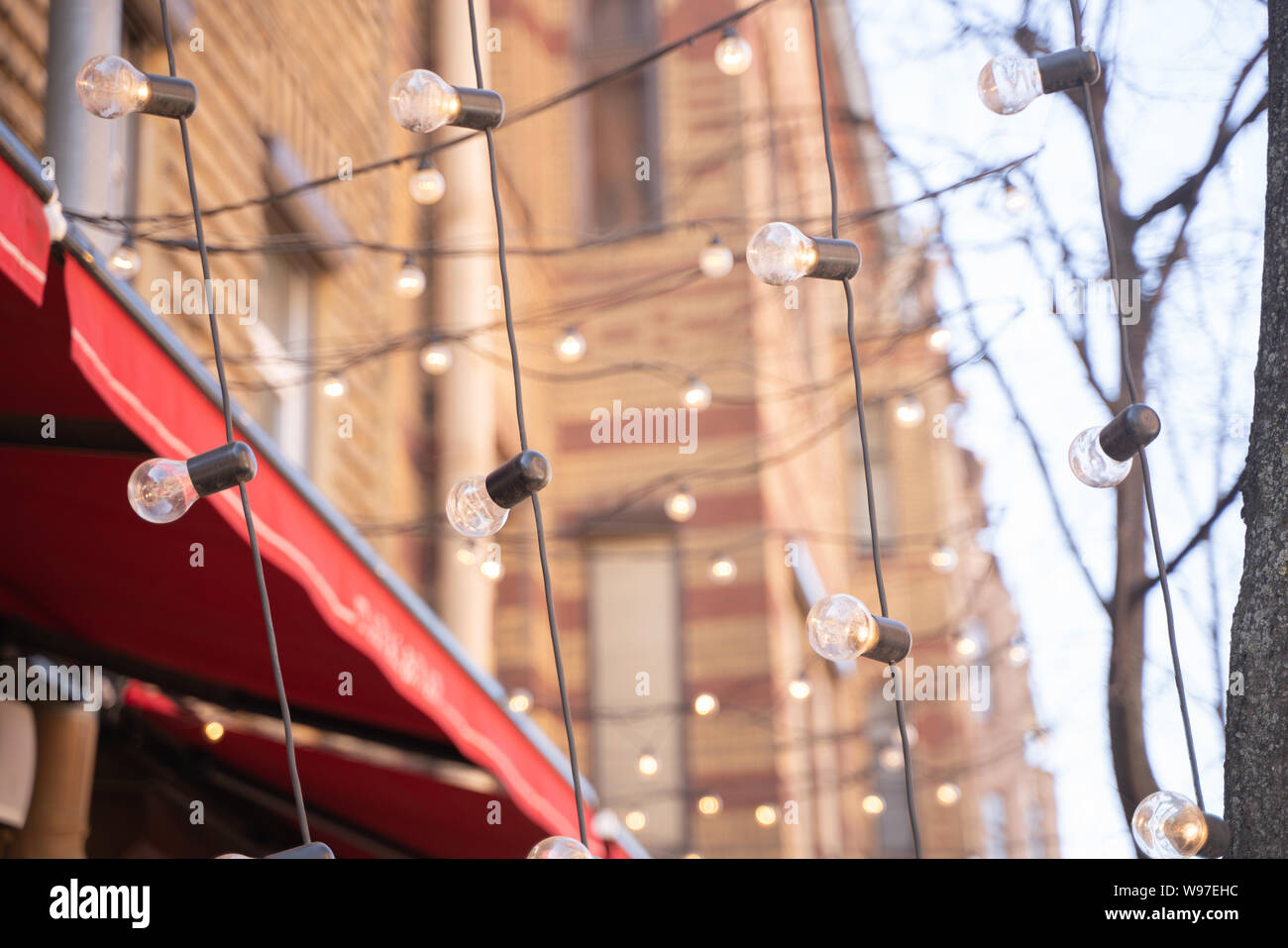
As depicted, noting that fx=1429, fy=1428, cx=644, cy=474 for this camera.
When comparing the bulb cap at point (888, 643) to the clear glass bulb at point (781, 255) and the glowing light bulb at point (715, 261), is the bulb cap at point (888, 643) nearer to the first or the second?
the clear glass bulb at point (781, 255)

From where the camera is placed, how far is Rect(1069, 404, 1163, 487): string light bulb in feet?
7.32

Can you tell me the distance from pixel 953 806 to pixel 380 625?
55.5ft

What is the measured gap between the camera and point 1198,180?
208 inches

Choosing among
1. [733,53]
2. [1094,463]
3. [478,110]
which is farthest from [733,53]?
[1094,463]

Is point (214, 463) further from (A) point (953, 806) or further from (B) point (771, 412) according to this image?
(A) point (953, 806)

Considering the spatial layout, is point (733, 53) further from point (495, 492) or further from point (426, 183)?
point (495, 492)

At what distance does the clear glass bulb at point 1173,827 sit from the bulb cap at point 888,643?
0.42 m

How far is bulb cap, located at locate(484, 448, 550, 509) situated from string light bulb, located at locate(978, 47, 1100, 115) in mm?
1073

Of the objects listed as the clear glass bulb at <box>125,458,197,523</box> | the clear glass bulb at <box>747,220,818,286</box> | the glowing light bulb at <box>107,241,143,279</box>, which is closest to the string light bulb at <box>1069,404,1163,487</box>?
the clear glass bulb at <box>747,220,818,286</box>

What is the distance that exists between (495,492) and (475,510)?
99 mm

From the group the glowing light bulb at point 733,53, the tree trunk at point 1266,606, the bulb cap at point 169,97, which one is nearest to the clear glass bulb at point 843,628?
the tree trunk at point 1266,606

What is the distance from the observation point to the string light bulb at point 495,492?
222 centimetres

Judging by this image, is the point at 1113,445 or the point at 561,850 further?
the point at 1113,445

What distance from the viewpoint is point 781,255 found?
2330 mm
